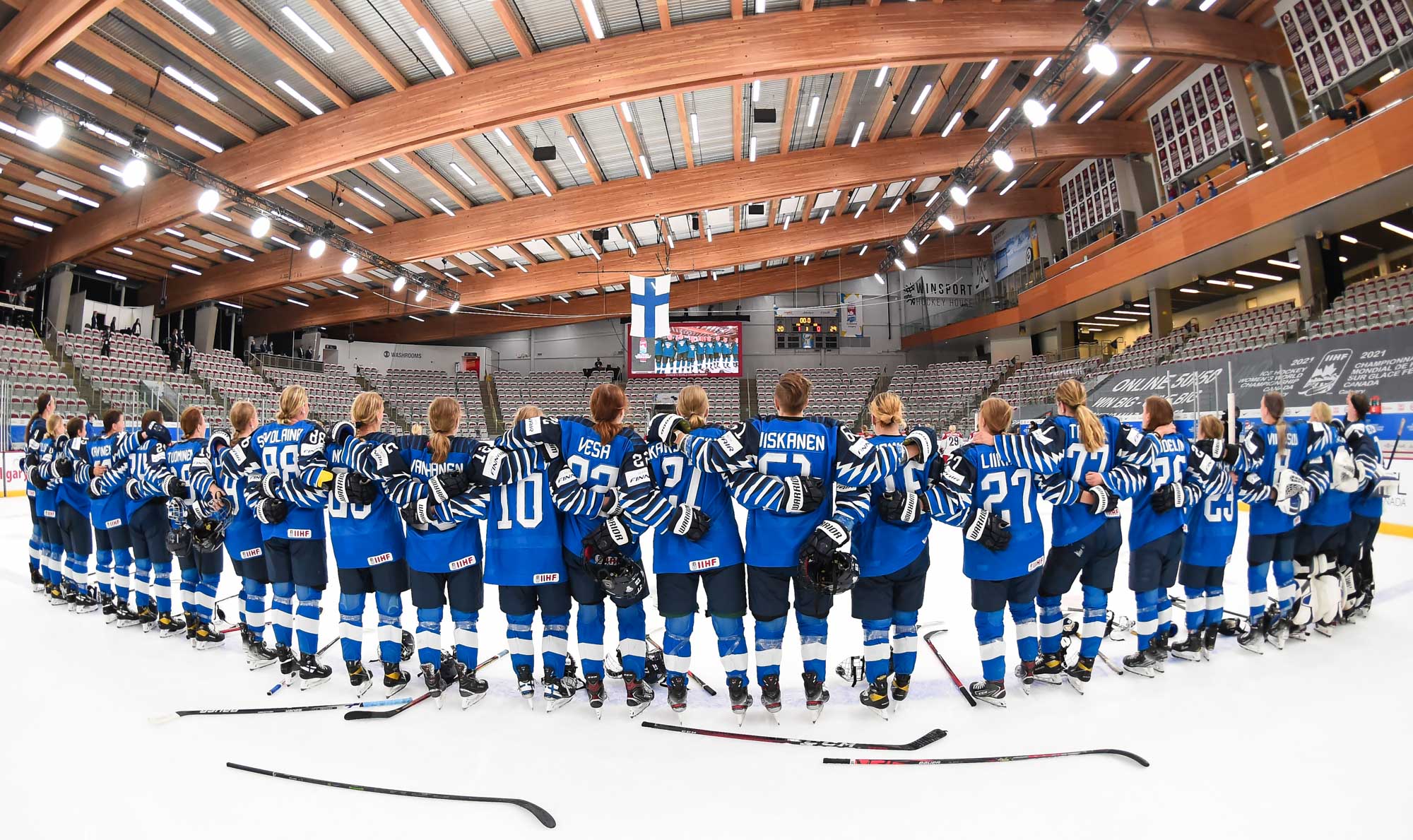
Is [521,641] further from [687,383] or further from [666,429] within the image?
[687,383]

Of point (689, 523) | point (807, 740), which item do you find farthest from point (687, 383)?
point (807, 740)

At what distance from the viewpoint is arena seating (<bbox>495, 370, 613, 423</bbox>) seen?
24.2 m

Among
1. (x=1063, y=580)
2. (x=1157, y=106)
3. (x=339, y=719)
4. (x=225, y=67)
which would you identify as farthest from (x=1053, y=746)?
(x=1157, y=106)

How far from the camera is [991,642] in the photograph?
10.7ft

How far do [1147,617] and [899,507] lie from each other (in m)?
1.94

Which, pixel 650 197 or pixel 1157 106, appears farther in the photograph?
pixel 1157 106

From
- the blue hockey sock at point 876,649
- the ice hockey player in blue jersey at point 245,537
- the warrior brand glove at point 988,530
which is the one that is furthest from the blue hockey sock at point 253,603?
the warrior brand glove at point 988,530

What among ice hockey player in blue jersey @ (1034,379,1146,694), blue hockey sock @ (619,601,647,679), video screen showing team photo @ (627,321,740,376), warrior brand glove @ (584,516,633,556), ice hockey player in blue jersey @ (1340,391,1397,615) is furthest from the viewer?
video screen showing team photo @ (627,321,740,376)

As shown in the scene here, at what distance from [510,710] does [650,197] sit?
1282 centimetres

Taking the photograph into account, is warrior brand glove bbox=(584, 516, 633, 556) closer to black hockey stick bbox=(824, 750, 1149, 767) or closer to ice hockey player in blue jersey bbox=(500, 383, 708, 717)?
ice hockey player in blue jersey bbox=(500, 383, 708, 717)

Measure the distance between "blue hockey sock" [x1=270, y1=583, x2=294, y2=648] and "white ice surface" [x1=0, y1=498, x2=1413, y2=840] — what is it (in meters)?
0.24

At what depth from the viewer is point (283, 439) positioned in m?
3.62

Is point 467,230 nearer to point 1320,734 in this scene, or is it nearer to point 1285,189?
point 1320,734

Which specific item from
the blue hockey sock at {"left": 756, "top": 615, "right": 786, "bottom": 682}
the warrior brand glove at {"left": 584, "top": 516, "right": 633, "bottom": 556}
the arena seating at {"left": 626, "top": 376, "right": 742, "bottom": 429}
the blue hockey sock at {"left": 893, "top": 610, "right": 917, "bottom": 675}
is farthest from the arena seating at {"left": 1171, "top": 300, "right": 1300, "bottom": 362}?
the warrior brand glove at {"left": 584, "top": 516, "right": 633, "bottom": 556}
